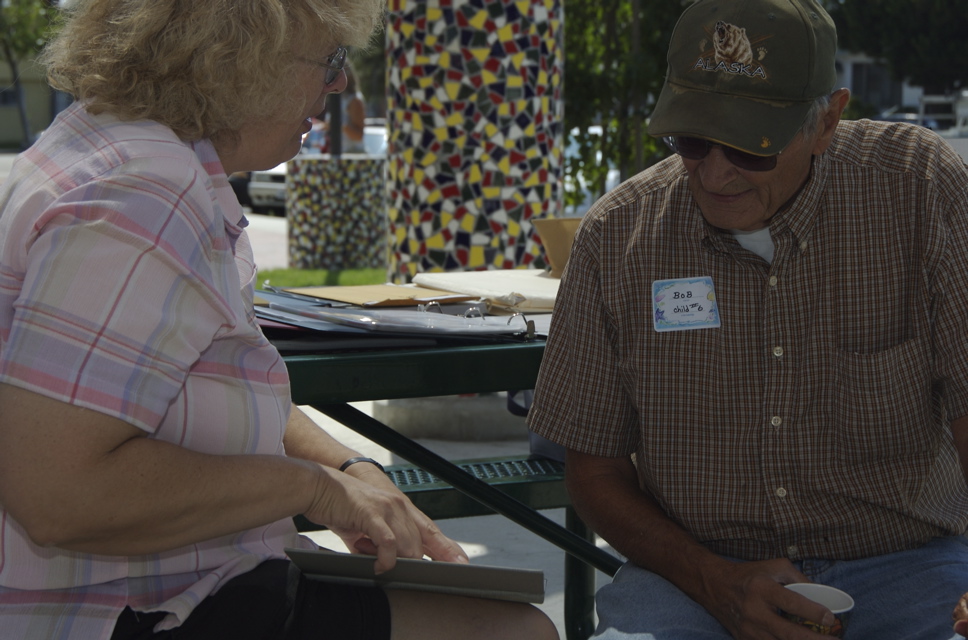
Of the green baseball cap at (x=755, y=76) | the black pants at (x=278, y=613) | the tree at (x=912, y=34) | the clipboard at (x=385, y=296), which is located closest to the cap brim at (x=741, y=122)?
the green baseball cap at (x=755, y=76)

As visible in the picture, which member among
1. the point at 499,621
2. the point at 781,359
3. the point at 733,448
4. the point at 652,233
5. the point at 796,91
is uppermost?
the point at 796,91

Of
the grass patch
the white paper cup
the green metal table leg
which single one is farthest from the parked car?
the white paper cup

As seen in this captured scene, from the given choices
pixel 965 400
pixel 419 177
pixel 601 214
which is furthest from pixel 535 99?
pixel 965 400

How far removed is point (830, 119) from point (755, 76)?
0.59 ft

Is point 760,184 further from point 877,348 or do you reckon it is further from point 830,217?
point 877,348

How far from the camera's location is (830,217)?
1876 millimetres

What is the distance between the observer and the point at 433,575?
158 cm

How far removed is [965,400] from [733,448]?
371mm

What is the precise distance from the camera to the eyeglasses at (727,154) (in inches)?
71.7

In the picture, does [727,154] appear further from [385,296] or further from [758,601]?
[385,296]

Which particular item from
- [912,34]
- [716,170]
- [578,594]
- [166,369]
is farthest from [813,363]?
[912,34]

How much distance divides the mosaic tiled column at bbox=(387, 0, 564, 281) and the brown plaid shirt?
127 inches

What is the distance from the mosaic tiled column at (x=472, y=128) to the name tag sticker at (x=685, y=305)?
3293 mm

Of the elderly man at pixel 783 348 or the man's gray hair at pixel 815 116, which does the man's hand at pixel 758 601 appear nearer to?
the elderly man at pixel 783 348
